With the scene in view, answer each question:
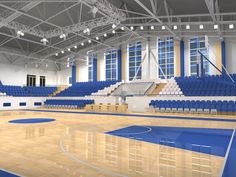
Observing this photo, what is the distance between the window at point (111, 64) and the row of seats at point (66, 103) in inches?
272

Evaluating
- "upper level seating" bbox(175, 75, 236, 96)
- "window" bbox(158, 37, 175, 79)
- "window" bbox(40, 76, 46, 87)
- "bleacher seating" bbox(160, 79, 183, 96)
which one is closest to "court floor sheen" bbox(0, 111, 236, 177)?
"upper level seating" bbox(175, 75, 236, 96)

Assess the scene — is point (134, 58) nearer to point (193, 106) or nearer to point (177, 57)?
point (177, 57)

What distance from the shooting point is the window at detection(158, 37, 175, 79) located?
21492 mm

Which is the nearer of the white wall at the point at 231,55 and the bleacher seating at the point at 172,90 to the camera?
the bleacher seating at the point at 172,90

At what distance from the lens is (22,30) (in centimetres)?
1614

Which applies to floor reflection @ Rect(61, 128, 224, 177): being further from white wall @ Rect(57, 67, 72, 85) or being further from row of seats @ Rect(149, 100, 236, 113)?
white wall @ Rect(57, 67, 72, 85)

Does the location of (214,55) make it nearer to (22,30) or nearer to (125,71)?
→ (125,71)

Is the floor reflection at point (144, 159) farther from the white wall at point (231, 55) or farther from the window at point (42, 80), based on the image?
the window at point (42, 80)

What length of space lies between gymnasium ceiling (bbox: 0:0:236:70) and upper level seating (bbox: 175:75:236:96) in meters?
3.82

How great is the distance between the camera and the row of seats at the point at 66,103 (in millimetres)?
18653

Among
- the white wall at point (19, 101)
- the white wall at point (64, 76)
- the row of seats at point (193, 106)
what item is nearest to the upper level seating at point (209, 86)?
the row of seats at point (193, 106)

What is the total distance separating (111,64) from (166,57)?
6731 millimetres

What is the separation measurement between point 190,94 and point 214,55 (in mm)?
6967

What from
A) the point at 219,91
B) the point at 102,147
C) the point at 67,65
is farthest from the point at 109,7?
the point at 67,65
